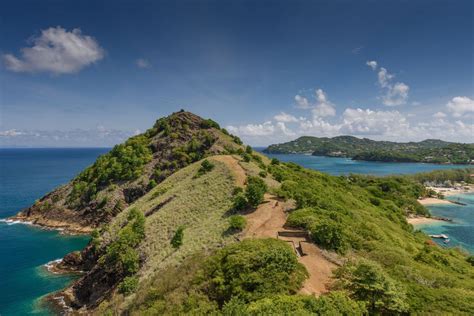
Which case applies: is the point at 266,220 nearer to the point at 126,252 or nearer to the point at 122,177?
the point at 126,252

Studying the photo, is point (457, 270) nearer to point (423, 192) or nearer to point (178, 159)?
point (178, 159)

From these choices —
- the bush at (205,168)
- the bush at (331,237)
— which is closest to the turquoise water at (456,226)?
the bush at (331,237)

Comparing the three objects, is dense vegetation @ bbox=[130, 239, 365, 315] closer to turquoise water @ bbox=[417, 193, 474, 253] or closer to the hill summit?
the hill summit

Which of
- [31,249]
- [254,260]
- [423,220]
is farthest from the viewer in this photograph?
[423,220]

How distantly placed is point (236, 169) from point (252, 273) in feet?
110

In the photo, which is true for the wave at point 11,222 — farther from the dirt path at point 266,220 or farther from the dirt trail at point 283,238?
the dirt trail at point 283,238

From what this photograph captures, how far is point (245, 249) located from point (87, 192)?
75.1 meters

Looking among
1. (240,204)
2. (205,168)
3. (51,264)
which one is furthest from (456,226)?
(51,264)

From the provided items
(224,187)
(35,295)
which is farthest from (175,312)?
(35,295)

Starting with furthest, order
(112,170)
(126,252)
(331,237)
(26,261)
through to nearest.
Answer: (112,170), (26,261), (126,252), (331,237)

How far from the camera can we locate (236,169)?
51.5 m

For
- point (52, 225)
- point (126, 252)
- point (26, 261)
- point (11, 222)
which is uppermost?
point (126, 252)

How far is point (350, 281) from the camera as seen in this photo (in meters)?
19.0

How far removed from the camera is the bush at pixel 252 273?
702 inches
